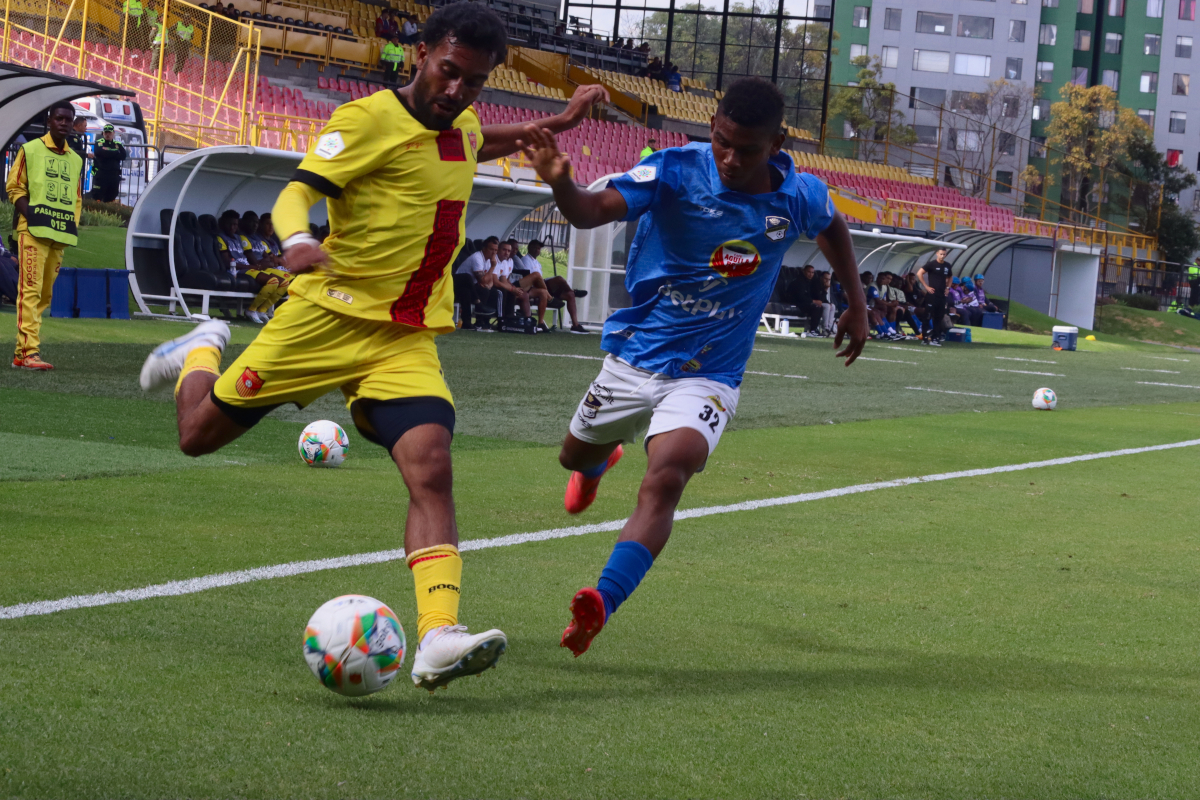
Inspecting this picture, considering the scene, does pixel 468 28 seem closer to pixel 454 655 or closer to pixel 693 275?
pixel 693 275

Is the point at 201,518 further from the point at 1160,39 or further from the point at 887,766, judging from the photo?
the point at 1160,39

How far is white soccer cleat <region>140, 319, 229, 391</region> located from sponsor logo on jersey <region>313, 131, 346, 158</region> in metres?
1.04

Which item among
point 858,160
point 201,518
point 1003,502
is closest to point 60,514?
point 201,518

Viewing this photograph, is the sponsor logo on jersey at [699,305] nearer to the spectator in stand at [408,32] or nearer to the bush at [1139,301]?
the spectator in stand at [408,32]

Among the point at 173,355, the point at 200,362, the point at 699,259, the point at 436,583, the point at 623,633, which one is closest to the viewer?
the point at 436,583

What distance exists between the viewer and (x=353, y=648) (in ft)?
11.0

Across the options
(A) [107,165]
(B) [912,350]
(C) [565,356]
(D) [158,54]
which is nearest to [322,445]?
(C) [565,356]

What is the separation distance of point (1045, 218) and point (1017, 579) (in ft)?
207

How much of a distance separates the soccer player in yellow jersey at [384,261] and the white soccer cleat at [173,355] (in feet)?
1.90

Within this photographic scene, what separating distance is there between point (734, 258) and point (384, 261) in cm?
122

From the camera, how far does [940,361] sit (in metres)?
22.6

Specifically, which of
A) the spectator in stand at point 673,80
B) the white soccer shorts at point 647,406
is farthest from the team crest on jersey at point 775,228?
the spectator in stand at point 673,80

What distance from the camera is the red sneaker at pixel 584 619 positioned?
3779 mm

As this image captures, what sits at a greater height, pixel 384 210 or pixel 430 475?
pixel 384 210
